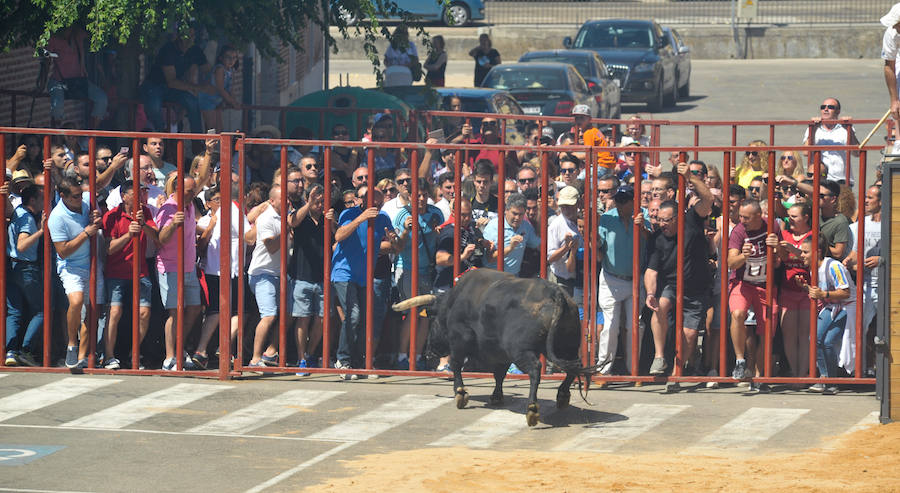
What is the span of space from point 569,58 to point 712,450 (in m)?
21.3

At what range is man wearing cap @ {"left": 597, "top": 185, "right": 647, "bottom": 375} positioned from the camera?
42.4 ft

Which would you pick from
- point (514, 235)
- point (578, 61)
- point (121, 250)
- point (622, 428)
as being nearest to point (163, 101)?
point (121, 250)

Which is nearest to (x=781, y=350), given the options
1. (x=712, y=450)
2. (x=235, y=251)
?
(x=712, y=450)

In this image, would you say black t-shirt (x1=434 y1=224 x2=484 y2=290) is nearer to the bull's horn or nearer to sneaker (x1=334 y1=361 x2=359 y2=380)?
the bull's horn

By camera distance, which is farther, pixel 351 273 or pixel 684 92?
pixel 684 92

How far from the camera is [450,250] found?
13.1 m

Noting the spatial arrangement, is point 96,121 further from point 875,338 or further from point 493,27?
point 493,27

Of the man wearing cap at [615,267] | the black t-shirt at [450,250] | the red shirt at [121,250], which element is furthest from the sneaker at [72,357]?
the man wearing cap at [615,267]

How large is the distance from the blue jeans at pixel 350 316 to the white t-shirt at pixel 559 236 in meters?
1.74

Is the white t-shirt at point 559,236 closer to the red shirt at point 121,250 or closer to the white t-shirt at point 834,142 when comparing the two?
the red shirt at point 121,250

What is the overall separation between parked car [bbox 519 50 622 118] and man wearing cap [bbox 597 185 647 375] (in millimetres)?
16502

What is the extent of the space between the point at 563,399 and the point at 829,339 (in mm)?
2512

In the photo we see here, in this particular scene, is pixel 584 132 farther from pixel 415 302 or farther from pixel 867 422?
pixel 867 422

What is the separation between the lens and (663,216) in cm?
1280
